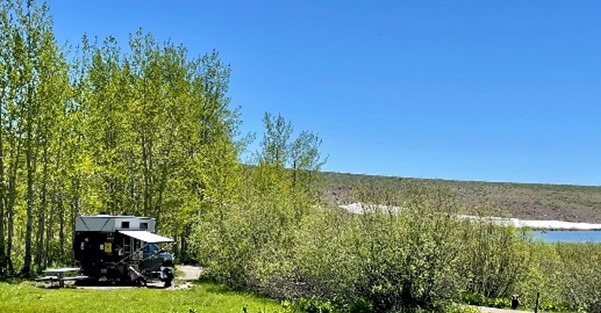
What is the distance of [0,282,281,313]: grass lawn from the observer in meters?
16.5

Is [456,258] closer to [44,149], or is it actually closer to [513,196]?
[44,149]

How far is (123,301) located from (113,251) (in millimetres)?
7815

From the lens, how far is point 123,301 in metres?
18.5

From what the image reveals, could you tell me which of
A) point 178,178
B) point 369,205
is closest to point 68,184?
point 178,178

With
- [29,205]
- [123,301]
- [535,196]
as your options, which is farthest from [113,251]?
[535,196]

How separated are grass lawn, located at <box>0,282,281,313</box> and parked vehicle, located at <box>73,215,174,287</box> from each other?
3.35m

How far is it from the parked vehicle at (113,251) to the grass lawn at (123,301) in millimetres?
3349

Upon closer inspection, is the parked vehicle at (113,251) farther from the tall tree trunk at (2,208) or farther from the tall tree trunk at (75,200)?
the tall tree trunk at (2,208)

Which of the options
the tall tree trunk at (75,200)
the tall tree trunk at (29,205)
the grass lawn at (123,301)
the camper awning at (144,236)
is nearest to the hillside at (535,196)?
the tall tree trunk at (75,200)

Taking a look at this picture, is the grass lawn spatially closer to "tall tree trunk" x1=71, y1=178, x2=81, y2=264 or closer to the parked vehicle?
the parked vehicle

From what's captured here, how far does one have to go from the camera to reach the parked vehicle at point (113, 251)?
25.6m

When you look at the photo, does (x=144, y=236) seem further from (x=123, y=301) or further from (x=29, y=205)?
(x=123, y=301)

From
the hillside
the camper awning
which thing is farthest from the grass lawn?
the hillside

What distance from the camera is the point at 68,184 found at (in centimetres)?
2761
